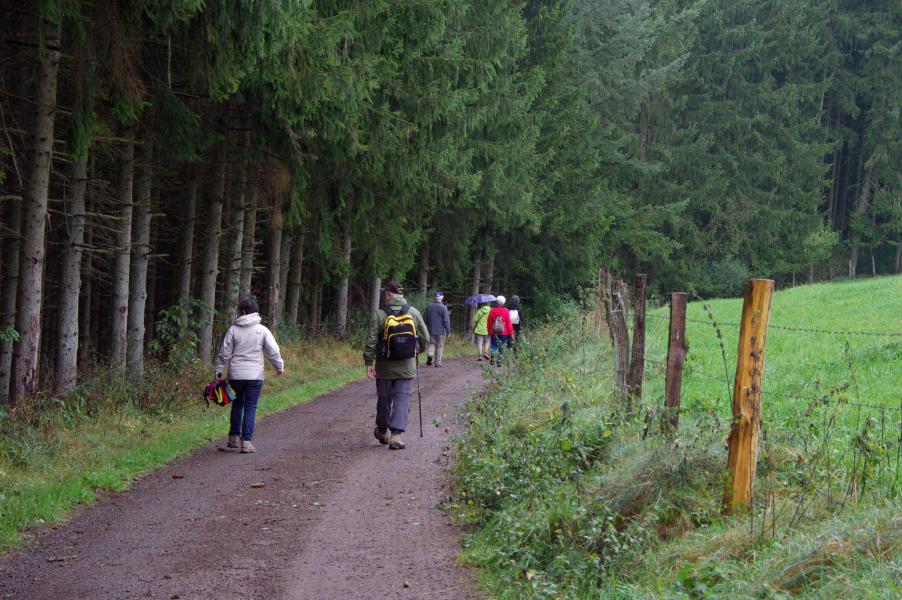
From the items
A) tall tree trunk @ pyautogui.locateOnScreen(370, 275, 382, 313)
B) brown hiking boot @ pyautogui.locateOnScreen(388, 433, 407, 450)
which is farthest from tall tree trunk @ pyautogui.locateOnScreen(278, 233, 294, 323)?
brown hiking boot @ pyautogui.locateOnScreen(388, 433, 407, 450)

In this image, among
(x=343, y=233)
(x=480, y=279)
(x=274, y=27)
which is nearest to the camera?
(x=274, y=27)

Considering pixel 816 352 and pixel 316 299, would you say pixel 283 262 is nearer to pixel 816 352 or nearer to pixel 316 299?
pixel 316 299

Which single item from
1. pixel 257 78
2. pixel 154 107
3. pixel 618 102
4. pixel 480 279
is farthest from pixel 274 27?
pixel 618 102

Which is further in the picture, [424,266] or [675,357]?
[424,266]

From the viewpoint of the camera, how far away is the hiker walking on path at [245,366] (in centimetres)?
1137

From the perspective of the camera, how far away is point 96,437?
1116 cm

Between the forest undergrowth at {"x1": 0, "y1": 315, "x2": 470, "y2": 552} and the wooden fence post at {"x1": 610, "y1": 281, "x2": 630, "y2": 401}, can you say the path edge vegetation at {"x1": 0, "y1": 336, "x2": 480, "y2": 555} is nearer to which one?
the forest undergrowth at {"x1": 0, "y1": 315, "x2": 470, "y2": 552}

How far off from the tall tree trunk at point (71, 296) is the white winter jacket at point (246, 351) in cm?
258

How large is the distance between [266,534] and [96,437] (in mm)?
4457

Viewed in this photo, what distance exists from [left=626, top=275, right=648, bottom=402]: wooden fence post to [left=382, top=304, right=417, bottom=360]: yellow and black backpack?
2999mm

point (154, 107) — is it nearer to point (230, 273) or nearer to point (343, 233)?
point (230, 273)

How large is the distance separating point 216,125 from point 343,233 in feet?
32.9

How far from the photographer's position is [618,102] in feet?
151

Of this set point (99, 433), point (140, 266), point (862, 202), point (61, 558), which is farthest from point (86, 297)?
point (862, 202)
